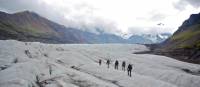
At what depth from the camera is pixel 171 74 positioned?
68438 mm

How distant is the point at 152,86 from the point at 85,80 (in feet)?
36.9

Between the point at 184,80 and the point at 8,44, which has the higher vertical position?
the point at 8,44

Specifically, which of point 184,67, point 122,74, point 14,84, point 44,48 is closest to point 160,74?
point 122,74

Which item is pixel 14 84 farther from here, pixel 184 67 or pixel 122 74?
pixel 184 67

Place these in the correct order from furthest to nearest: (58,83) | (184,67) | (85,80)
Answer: (184,67), (85,80), (58,83)

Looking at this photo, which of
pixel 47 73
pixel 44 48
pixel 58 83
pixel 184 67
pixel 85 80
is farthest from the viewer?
pixel 44 48

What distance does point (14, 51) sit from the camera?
8119cm

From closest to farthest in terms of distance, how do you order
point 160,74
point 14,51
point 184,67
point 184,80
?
point 184,80 → point 160,74 → point 14,51 → point 184,67

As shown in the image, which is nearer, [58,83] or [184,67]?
[58,83]

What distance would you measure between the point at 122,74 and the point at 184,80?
12982mm

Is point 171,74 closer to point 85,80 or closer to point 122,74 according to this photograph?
point 122,74

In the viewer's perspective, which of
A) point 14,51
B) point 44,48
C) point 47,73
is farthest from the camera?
point 44,48

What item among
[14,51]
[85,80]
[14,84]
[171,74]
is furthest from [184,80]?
[14,51]

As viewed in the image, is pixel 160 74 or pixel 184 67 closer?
pixel 160 74
